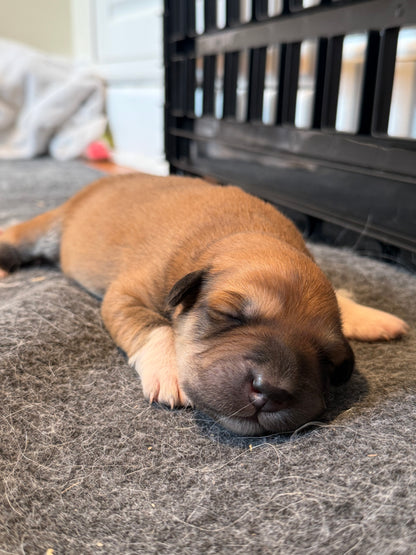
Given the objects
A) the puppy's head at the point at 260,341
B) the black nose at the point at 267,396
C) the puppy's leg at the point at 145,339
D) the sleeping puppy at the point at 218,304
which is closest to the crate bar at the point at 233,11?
the sleeping puppy at the point at 218,304

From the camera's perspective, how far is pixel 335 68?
2.46 m

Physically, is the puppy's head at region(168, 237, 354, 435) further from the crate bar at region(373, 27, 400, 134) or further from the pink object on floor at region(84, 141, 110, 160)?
the pink object on floor at region(84, 141, 110, 160)

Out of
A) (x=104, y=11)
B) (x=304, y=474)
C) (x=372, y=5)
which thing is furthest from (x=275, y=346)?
(x=104, y=11)

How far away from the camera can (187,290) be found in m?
1.41

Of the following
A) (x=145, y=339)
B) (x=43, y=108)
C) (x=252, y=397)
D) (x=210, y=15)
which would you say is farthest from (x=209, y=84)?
(x=43, y=108)

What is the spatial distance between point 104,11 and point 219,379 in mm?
5588

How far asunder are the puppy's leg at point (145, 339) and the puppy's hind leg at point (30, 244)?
0.70m

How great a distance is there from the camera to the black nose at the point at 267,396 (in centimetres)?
113

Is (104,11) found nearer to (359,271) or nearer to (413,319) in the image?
(359,271)

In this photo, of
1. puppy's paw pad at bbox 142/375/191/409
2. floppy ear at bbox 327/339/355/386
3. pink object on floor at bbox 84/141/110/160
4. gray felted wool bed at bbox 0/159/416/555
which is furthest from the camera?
pink object on floor at bbox 84/141/110/160

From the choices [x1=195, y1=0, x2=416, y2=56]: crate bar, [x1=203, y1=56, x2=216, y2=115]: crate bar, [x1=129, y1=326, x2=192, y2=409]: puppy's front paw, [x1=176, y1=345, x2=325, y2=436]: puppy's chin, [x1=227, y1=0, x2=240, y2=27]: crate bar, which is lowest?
[x1=129, y1=326, x2=192, y2=409]: puppy's front paw

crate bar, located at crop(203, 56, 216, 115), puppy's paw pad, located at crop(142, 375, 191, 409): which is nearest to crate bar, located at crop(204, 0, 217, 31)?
crate bar, located at crop(203, 56, 216, 115)

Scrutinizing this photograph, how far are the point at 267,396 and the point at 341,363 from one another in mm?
263

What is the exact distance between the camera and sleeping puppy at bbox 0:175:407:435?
3.90ft
